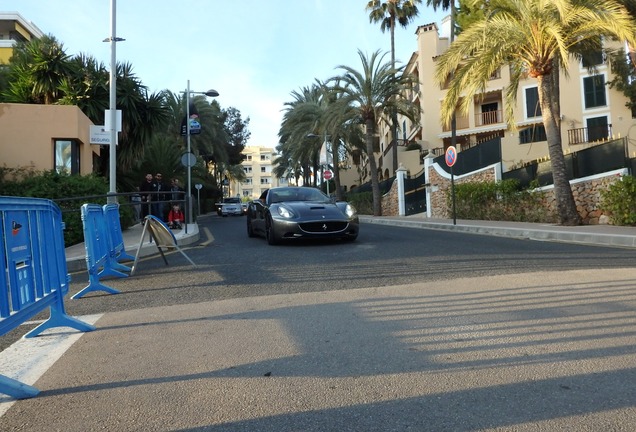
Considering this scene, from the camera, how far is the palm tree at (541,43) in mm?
12961

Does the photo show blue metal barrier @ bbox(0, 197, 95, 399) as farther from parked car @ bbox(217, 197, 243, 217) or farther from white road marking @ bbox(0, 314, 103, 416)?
parked car @ bbox(217, 197, 243, 217)

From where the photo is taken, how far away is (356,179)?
6656 cm

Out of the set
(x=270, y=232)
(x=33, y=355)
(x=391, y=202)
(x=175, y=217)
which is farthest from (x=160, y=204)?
(x=391, y=202)

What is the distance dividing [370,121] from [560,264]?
73.9 feet

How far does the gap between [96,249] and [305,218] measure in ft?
13.7

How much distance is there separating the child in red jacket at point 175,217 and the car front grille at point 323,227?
8059mm

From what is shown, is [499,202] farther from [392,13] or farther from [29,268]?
[392,13]

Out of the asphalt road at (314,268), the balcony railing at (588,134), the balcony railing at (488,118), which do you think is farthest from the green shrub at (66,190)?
the balcony railing at (488,118)

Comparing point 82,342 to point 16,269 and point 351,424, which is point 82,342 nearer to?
point 16,269

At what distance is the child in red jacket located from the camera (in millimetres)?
16688

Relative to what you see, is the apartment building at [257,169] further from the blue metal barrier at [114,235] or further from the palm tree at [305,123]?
the blue metal barrier at [114,235]

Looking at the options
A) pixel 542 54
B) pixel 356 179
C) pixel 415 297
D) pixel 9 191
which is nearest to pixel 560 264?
pixel 415 297

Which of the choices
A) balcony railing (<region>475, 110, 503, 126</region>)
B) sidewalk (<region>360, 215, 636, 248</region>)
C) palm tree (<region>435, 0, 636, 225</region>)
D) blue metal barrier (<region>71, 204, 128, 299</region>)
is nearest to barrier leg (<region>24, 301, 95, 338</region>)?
blue metal barrier (<region>71, 204, 128, 299</region>)

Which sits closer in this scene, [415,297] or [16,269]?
[16,269]
